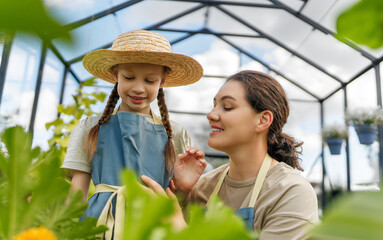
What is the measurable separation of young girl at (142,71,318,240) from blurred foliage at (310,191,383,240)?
93 centimetres

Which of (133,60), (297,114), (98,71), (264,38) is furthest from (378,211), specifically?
(297,114)

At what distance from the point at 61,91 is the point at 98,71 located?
10.3 ft

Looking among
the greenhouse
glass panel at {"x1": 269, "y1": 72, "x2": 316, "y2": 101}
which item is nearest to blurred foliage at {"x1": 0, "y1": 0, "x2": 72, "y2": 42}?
the greenhouse

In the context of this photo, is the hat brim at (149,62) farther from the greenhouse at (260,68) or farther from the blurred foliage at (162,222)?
the blurred foliage at (162,222)

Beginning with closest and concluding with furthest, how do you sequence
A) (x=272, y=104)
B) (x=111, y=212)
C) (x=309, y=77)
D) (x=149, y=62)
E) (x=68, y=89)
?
(x=111, y=212), (x=149, y=62), (x=272, y=104), (x=68, y=89), (x=309, y=77)

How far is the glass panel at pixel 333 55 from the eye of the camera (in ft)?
13.5

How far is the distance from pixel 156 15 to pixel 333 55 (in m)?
2.29

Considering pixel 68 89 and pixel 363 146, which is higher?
pixel 68 89

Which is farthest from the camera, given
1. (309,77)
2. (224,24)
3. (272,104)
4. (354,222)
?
(309,77)

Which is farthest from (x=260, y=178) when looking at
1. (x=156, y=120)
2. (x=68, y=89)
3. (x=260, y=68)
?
(x=260, y=68)

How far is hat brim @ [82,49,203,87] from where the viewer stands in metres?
1.16

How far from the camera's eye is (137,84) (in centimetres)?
109

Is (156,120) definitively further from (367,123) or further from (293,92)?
(293,92)

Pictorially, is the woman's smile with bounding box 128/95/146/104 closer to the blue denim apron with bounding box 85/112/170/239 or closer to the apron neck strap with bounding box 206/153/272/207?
the blue denim apron with bounding box 85/112/170/239
